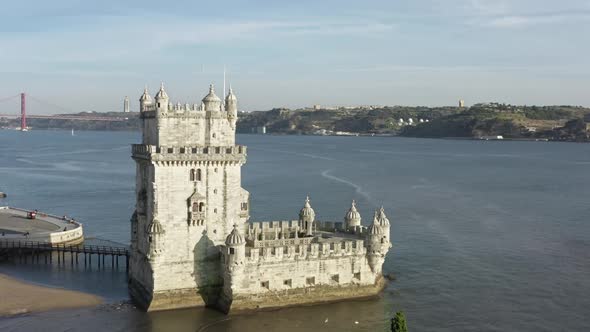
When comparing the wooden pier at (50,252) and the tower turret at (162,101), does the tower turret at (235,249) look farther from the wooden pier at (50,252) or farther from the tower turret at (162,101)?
the wooden pier at (50,252)

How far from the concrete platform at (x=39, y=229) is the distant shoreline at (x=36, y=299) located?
12602 millimetres

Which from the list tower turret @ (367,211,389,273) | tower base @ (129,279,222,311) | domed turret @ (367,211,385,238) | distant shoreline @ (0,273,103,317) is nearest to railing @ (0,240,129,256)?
distant shoreline @ (0,273,103,317)

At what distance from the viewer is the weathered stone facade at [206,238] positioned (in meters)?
→ 45.8

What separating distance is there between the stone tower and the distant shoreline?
6056mm

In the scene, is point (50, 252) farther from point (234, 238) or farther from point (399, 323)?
point (399, 323)

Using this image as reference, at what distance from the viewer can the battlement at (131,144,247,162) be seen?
4538cm

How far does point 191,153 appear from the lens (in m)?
46.0

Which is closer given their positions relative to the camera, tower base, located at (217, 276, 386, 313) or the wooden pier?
tower base, located at (217, 276, 386, 313)

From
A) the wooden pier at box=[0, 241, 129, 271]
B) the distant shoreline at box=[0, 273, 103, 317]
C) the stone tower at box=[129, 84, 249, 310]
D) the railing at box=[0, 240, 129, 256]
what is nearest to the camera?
the stone tower at box=[129, 84, 249, 310]

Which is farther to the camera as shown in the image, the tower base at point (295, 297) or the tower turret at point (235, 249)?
the tower base at point (295, 297)

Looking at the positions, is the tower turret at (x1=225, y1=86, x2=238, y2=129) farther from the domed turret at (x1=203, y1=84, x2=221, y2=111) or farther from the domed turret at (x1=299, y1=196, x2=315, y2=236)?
the domed turret at (x1=299, y1=196, x2=315, y2=236)

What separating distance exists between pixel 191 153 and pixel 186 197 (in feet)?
9.62

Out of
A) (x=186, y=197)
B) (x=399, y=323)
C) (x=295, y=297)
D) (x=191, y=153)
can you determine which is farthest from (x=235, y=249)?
(x=399, y=323)

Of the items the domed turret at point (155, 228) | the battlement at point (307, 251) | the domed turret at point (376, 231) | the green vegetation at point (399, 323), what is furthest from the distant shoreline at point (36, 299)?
the green vegetation at point (399, 323)
